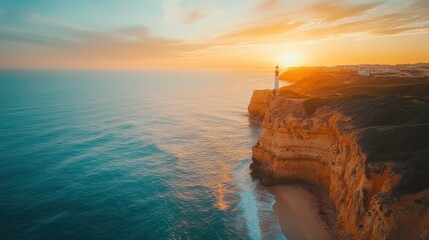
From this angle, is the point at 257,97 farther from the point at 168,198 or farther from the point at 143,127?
the point at 168,198

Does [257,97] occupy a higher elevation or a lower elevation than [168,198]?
higher

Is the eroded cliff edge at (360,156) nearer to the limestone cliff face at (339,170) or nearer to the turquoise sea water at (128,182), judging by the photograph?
the limestone cliff face at (339,170)

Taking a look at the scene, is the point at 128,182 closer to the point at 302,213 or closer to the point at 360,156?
the point at 302,213

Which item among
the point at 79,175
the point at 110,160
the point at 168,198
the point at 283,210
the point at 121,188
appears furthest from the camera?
the point at 110,160

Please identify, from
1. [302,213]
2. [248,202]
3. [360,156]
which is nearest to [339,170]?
[360,156]

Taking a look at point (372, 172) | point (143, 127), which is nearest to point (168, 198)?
point (372, 172)

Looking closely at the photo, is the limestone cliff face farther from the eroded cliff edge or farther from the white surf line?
the white surf line

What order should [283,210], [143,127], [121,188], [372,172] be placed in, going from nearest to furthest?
[372,172] < [283,210] < [121,188] < [143,127]

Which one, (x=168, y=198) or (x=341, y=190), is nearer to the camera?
(x=341, y=190)

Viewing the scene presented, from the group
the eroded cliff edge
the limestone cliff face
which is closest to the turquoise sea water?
the limestone cliff face
